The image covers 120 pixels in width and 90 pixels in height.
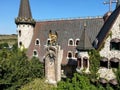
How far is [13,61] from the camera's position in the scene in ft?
127

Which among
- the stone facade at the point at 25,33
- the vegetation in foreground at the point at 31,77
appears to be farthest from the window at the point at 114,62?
the stone facade at the point at 25,33

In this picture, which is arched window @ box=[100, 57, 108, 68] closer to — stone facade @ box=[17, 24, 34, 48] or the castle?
the castle

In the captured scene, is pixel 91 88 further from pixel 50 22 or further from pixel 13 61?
pixel 50 22

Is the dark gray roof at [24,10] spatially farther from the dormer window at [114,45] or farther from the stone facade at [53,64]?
the dormer window at [114,45]

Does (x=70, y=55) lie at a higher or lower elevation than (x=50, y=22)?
lower

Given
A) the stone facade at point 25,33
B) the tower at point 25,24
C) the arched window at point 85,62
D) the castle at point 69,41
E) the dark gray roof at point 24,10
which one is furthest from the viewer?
the dark gray roof at point 24,10

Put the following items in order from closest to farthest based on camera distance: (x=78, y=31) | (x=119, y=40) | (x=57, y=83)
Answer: (x=119, y=40) < (x=57, y=83) < (x=78, y=31)

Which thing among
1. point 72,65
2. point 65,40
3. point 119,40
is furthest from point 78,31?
point 119,40

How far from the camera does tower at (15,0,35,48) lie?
46.4 metres

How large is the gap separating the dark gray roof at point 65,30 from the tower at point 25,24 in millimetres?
1119

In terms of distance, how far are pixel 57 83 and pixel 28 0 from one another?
20.0m

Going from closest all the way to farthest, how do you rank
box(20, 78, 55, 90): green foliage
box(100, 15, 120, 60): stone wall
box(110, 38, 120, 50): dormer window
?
box(100, 15, 120, 60): stone wall, box(110, 38, 120, 50): dormer window, box(20, 78, 55, 90): green foliage

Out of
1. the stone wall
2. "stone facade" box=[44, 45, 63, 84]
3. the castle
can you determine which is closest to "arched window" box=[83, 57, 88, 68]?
the castle

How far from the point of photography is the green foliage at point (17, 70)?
36750mm
